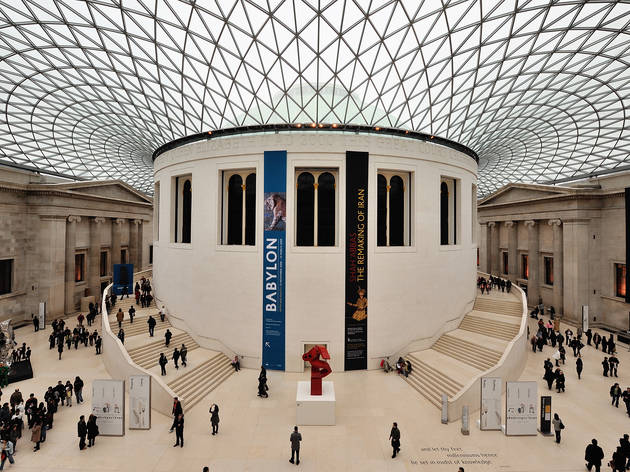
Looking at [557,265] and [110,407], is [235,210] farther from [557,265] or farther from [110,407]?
[557,265]

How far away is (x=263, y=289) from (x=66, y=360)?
42.9 feet

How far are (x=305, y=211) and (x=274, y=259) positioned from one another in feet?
11.7

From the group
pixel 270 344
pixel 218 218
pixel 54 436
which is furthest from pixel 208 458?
pixel 218 218

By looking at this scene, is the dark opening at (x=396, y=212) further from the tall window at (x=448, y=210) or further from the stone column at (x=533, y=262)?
the stone column at (x=533, y=262)

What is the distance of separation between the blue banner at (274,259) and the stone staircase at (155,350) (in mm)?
5320

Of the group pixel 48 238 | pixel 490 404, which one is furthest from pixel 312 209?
pixel 48 238

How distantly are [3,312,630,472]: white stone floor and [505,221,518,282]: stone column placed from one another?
23.7m

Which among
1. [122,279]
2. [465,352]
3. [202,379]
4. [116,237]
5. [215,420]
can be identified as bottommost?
[202,379]

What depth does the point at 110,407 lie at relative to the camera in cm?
1217

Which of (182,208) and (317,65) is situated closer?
(317,65)

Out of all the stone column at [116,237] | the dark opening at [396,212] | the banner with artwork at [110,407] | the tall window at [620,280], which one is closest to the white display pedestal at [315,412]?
the banner with artwork at [110,407]

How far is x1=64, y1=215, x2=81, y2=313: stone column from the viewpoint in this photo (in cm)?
2977

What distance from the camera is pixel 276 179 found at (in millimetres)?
18734

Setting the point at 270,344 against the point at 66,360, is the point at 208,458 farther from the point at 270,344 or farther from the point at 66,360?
the point at 66,360
